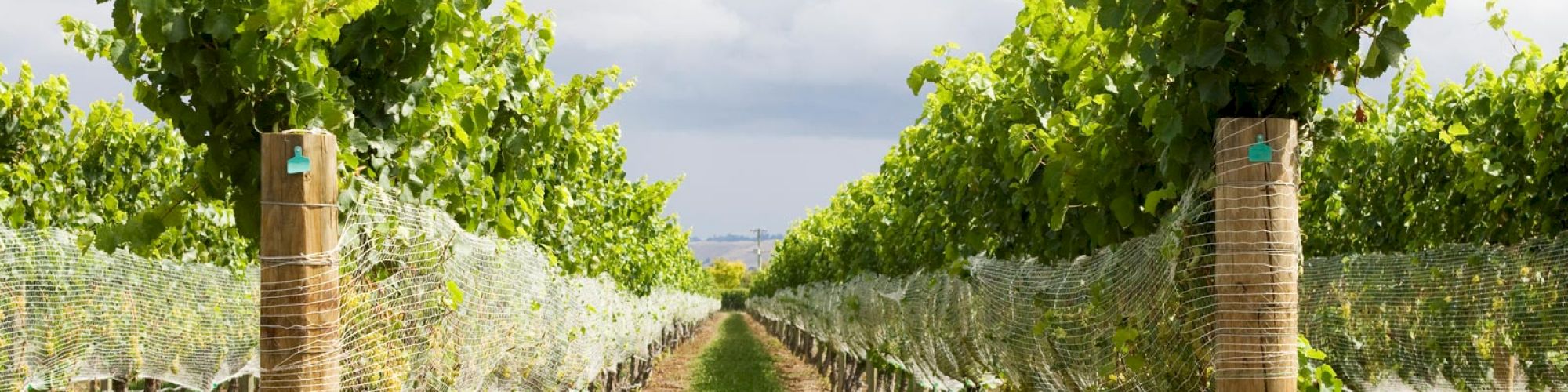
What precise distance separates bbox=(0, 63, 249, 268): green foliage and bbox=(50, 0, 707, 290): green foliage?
86.2 inches

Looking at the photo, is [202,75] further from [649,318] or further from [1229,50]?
[649,318]

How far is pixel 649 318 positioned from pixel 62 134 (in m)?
9.88

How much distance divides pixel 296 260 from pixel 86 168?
20.6 feet

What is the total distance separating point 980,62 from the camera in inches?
260

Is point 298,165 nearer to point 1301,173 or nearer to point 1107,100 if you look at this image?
point 1107,100

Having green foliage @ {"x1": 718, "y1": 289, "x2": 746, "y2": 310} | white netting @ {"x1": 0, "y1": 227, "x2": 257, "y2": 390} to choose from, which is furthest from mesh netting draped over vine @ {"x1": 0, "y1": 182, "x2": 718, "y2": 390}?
green foliage @ {"x1": 718, "y1": 289, "x2": 746, "y2": 310}

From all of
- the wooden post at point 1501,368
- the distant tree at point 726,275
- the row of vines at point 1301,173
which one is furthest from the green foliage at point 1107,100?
the distant tree at point 726,275

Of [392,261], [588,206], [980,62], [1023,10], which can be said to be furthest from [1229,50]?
[588,206]

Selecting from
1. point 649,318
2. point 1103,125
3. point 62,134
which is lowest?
point 649,318

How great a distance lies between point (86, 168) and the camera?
8297 mm

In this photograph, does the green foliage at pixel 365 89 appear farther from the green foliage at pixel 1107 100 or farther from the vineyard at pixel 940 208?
the green foliage at pixel 1107 100

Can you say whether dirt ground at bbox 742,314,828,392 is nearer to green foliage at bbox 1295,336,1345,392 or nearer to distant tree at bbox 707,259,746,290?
green foliage at bbox 1295,336,1345,392

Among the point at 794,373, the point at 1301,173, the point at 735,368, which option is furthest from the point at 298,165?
the point at 735,368

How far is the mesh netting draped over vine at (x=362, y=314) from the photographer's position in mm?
3742
